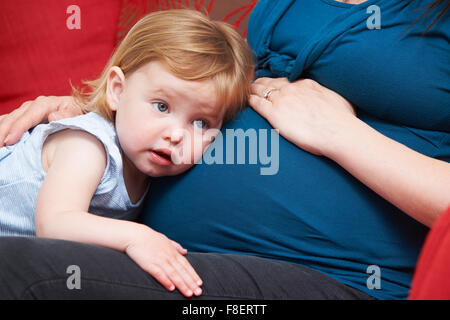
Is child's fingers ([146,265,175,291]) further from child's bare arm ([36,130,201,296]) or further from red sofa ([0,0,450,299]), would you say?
red sofa ([0,0,450,299])

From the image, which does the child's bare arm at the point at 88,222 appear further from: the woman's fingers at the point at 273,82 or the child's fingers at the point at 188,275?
the woman's fingers at the point at 273,82

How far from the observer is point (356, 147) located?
83cm

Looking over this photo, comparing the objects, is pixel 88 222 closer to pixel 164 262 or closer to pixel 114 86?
pixel 164 262

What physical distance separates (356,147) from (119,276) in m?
0.44

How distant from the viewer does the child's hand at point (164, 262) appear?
691 mm

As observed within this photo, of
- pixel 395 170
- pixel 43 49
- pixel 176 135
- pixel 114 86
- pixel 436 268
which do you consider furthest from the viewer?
pixel 43 49

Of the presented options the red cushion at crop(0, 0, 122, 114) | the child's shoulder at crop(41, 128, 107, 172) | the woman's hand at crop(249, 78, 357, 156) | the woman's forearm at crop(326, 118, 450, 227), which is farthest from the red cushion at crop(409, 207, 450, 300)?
the red cushion at crop(0, 0, 122, 114)

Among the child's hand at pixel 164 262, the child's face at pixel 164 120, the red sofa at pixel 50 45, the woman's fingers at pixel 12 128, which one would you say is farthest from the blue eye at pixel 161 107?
the red sofa at pixel 50 45

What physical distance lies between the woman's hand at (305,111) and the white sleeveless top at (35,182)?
12.3 inches

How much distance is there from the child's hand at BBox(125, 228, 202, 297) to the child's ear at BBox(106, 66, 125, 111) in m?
0.33

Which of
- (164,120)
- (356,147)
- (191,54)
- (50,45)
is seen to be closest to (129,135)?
(164,120)

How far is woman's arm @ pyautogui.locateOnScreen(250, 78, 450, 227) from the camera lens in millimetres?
761

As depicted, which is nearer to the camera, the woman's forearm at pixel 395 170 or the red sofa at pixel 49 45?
the woman's forearm at pixel 395 170

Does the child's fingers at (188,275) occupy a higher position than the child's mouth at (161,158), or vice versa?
the child's mouth at (161,158)
